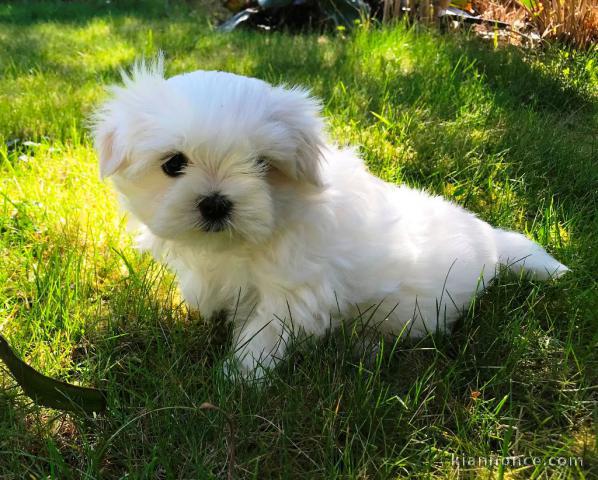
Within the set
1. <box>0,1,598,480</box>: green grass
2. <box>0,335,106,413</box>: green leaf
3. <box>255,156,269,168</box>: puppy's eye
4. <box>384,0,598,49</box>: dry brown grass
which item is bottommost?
<box>0,1,598,480</box>: green grass

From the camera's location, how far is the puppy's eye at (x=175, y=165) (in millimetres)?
1570

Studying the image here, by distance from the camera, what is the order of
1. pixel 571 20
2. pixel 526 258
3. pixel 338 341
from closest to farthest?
pixel 338 341 < pixel 526 258 < pixel 571 20

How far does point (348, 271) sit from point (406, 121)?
187cm

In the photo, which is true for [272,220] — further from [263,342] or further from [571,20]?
[571,20]

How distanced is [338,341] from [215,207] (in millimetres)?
630

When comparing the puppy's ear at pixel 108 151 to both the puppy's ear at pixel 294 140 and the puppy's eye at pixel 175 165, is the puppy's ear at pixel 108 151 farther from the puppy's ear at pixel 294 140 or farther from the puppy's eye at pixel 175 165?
the puppy's ear at pixel 294 140

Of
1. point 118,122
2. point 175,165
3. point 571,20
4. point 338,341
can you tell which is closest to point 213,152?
point 175,165

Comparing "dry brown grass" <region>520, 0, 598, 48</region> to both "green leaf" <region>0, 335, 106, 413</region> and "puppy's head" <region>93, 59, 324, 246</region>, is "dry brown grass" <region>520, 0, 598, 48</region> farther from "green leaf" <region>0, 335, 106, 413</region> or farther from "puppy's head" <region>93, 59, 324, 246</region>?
"green leaf" <region>0, 335, 106, 413</region>

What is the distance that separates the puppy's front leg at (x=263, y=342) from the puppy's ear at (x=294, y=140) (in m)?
0.47

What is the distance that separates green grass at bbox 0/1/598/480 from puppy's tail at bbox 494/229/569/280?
5 cm

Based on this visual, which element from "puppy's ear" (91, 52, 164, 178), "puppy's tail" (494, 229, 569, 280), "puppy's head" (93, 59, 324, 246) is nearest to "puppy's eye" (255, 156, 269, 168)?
"puppy's head" (93, 59, 324, 246)

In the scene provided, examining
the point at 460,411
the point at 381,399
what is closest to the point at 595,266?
the point at 460,411

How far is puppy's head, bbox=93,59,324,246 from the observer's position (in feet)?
4.87

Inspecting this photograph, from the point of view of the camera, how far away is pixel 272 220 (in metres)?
1.58
